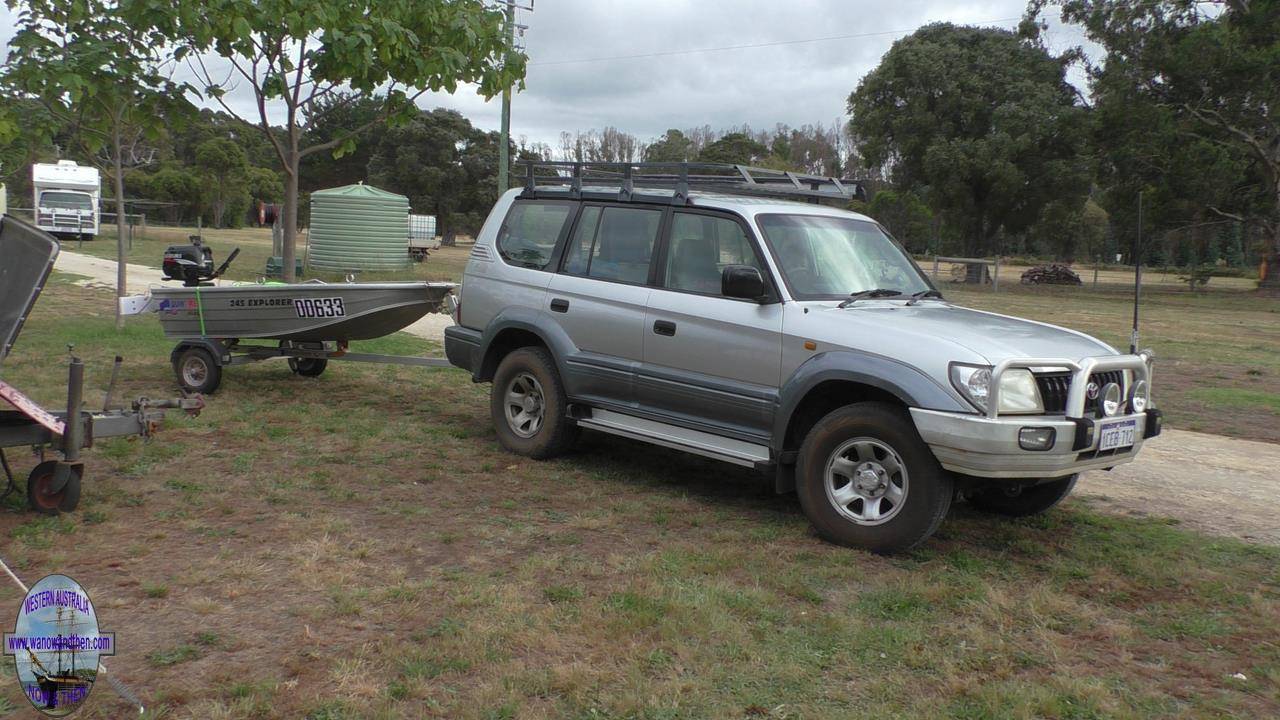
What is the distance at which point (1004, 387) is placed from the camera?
5172 mm

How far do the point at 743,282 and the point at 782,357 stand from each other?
19.6 inches

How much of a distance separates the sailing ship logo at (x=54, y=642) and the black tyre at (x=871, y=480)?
3.73m

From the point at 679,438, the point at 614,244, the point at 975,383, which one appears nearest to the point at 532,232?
the point at 614,244

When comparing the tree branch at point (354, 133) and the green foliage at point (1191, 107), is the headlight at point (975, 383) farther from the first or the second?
the green foliage at point (1191, 107)

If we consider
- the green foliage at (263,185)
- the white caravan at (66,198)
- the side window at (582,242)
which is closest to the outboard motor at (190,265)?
the side window at (582,242)

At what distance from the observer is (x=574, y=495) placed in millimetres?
6715

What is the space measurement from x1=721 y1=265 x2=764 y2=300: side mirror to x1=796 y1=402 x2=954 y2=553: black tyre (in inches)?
34.9

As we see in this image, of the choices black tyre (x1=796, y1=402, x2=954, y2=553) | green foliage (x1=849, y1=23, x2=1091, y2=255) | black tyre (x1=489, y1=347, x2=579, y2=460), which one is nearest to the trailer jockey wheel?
black tyre (x1=489, y1=347, x2=579, y2=460)

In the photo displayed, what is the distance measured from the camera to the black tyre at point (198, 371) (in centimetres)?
952

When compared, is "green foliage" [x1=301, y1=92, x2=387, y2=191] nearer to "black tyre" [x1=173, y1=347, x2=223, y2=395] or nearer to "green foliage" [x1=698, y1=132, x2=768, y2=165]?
"green foliage" [x1=698, y1=132, x2=768, y2=165]

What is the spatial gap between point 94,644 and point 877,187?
50.7 metres

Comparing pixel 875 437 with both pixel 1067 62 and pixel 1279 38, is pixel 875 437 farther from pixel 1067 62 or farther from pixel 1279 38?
pixel 1067 62

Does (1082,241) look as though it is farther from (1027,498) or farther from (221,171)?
(1027,498)

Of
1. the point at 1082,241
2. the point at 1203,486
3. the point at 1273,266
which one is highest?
the point at 1082,241
